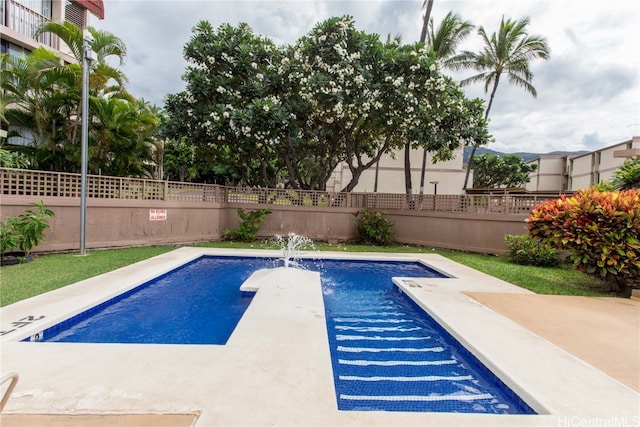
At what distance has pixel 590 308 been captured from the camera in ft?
15.3

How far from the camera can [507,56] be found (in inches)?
567

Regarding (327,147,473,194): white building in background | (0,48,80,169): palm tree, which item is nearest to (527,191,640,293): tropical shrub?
(0,48,80,169): palm tree

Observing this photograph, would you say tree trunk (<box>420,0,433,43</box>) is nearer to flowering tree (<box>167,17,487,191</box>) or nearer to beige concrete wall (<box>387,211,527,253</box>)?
flowering tree (<box>167,17,487,191</box>)

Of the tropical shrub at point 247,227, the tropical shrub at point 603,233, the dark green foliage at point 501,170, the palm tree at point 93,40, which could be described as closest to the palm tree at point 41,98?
the palm tree at point 93,40

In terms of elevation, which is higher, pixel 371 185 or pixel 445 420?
pixel 371 185

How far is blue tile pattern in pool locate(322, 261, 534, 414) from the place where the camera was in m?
2.62

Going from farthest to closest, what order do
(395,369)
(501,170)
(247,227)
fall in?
(501,170), (247,227), (395,369)

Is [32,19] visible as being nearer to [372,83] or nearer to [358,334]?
[372,83]

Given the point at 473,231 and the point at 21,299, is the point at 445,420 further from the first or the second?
the point at 473,231

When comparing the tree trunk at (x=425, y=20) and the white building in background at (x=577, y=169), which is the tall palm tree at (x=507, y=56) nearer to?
the tree trunk at (x=425, y=20)

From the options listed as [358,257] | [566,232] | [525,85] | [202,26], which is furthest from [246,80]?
[525,85]

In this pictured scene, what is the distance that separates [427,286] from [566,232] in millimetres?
2546

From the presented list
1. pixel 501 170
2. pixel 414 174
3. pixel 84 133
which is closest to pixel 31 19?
pixel 84 133

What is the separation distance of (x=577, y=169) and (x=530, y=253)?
29706mm
